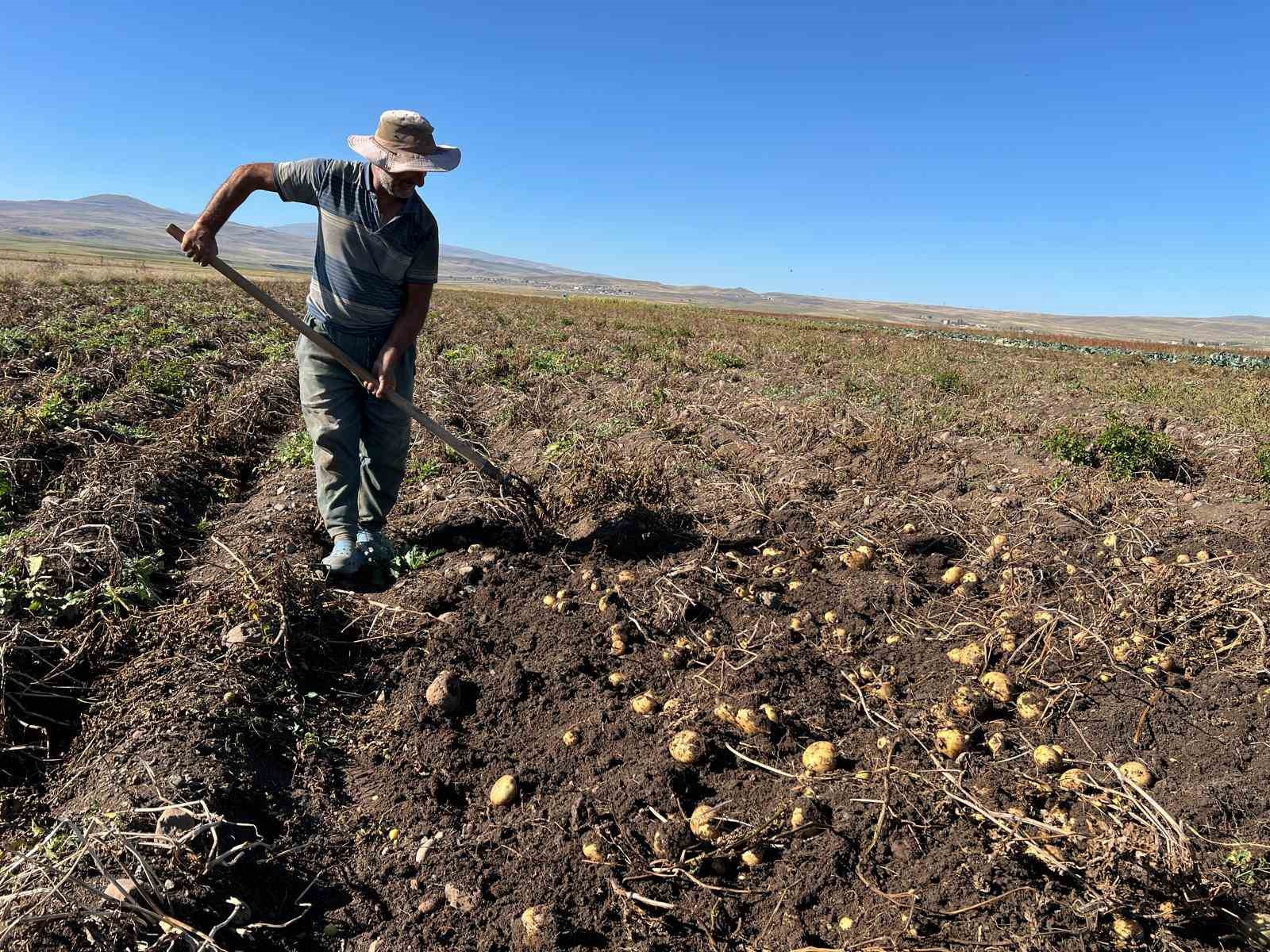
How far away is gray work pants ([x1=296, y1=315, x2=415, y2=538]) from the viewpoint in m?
3.66

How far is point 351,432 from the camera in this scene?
375cm

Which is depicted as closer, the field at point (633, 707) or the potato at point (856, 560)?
the field at point (633, 707)

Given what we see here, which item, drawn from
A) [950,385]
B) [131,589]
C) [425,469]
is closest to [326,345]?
[131,589]

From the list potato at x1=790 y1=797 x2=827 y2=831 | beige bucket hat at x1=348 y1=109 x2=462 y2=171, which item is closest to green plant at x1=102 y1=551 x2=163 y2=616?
beige bucket hat at x1=348 y1=109 x2=462 y2=171

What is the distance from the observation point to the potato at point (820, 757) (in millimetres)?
2312

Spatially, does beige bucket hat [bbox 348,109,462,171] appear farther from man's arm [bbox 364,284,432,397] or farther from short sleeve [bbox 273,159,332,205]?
man's arm [bbox 364,284,432,397]

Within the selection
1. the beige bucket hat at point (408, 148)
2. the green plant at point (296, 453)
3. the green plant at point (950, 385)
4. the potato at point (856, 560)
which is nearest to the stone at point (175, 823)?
the beige bucket hat at point (408, 148)

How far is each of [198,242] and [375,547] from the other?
68.0 inches

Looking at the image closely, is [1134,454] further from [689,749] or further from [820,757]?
[689,749]

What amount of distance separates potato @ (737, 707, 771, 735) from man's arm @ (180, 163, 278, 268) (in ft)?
10.6

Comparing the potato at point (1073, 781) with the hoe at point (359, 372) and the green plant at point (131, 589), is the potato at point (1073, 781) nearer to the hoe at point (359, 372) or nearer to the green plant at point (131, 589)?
the hoe at point (359, 372)

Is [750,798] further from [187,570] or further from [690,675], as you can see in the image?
[187,570]

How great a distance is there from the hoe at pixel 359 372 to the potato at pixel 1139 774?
117 inches

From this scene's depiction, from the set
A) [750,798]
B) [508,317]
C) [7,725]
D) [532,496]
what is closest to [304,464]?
[532,496]
